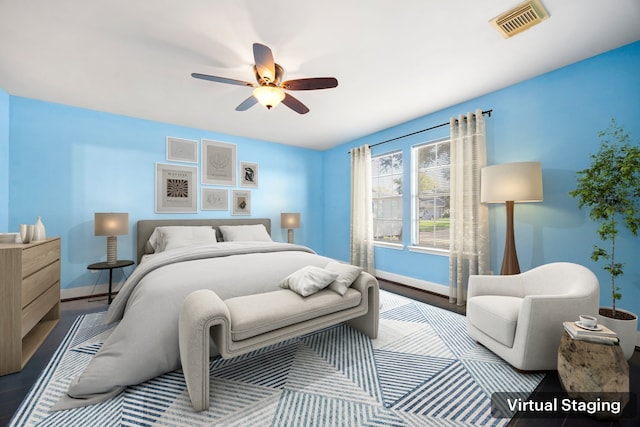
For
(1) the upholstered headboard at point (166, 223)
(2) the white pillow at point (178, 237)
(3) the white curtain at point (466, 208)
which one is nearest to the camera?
(3) the white curtain at point (466, 208)

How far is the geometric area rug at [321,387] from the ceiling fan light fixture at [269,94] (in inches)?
85.2

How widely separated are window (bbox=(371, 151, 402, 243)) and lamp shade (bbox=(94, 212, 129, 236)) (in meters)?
3.77

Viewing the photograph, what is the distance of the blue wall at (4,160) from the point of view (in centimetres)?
286

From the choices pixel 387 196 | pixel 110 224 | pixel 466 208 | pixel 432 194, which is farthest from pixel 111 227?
pixel 466 208

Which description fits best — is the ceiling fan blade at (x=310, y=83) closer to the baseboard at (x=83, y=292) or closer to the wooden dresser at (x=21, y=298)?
the wooden dresser at (x=21, y=298)

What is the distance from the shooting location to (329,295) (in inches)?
79.6

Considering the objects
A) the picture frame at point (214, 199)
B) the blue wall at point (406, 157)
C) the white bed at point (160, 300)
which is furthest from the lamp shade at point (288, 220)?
the white bed at point (160, 300)

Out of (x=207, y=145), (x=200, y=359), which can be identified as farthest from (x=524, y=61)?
(x=207, y=145)

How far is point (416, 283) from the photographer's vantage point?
3848mm

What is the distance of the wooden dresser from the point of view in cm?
172

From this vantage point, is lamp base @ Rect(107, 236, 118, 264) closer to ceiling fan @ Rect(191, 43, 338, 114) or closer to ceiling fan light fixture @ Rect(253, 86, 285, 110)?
ceiling fan @ Rect(191, 43, 338, 114)

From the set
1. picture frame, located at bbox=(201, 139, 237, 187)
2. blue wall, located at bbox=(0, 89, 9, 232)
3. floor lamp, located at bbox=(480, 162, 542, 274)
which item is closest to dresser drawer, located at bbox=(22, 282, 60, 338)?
blue wall, located at bbox=(0, 89, 9, 232)

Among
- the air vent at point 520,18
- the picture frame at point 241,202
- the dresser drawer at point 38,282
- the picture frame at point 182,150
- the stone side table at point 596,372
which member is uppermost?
the air vent at point 520,18

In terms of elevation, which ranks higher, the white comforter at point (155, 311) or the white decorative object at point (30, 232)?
the white decorative object at point (30, 232)
